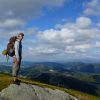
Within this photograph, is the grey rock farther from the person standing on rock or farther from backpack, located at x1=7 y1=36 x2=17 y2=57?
backpack, located at x1=7 y1=36 x2=17 y2=57

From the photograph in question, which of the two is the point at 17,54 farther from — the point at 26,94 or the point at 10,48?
the point at 26,94

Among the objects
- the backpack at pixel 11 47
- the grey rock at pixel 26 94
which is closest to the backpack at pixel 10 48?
the backpack at pixel 11 47

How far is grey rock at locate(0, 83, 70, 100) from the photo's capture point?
25.1 metres

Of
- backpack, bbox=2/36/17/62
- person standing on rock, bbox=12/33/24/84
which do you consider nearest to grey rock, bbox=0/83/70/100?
person standing on rock, bbox=12/33/24/84

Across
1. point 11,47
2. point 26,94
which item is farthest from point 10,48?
point 26,94

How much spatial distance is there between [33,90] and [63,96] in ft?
12.9

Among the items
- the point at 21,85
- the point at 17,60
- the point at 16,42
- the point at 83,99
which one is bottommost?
the point at 83,99

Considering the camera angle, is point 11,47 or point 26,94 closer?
point 11,47

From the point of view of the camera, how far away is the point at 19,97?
993 inches

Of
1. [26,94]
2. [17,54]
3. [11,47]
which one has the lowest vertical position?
[26,94]

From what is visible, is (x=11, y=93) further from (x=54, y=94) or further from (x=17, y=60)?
(x=54, y=94)

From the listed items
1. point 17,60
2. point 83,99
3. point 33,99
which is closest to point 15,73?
point 17,60

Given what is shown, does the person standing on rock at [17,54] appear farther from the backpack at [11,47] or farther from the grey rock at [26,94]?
the grey rock at [26,94]

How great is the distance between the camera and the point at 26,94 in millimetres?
26000
